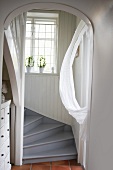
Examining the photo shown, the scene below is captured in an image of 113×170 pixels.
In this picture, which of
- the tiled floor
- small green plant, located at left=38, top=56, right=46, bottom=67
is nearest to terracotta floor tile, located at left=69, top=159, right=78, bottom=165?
the tiled floor

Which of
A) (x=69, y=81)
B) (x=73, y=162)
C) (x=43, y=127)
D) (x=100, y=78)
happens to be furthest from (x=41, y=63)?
(x=100, y=78)

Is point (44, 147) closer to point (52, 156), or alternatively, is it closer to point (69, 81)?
point (52, 156)

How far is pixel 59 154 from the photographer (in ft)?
12.5

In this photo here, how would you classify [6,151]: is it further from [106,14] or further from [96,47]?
[106,14]

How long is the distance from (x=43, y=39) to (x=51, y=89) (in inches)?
53.3

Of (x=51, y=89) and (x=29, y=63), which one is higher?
(x=29, y=63)

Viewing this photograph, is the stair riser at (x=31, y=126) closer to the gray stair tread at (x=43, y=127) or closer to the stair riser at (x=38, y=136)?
the gray stair tread at (x=43, y=127)

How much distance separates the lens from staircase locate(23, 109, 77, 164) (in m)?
3.79

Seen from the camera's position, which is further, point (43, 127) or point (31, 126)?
point (43, 127)

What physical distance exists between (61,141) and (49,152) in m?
0.36

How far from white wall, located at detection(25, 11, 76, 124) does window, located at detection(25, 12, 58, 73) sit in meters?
0.24

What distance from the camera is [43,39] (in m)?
5.29

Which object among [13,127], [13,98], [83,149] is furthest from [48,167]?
[13,98]

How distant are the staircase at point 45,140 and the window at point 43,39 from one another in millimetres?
1327
